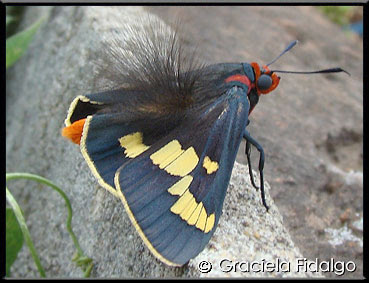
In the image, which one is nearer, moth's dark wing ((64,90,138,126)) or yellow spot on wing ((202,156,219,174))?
yellow spot on wing ((202,156,219,174))

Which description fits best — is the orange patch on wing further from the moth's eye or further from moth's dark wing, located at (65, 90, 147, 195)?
the moth's eye

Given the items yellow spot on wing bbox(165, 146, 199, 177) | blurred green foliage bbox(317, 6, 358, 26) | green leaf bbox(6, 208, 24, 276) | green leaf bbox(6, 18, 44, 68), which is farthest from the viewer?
blurred green foliage bbox(317, 6, 358, 26)

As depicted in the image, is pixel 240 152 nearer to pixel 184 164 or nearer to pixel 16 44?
pixel 184 164

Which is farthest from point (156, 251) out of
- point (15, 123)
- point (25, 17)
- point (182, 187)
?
point (25, 17)

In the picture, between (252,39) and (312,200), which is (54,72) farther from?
(312,200)

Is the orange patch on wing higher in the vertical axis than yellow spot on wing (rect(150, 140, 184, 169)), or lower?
higher

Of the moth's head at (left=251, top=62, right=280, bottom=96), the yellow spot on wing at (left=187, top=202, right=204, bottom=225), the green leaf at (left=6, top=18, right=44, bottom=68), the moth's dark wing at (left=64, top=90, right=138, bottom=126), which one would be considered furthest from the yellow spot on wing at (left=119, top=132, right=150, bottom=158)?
the green leaf at (left=6, top=18, right=44, bottom=68)

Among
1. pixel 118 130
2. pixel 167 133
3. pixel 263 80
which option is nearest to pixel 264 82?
pixel 263 80
